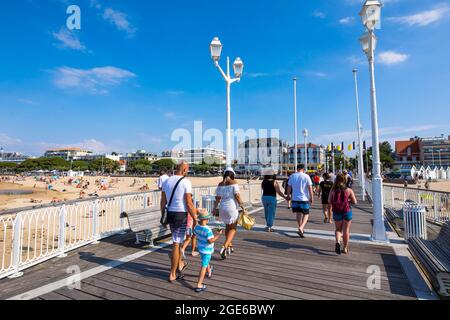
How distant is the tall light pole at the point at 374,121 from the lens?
546cm

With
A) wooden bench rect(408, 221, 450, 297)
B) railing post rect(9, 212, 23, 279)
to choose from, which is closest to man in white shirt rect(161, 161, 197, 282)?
railing post rect(9, 212, 23, 279)

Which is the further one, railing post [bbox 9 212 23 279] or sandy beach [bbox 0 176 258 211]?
sandy beach [bbox 0 176 258 211]

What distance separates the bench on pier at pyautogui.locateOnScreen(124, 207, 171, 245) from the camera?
16.6 ft

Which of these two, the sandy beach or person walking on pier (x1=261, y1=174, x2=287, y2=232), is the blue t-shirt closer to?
person walking on pier (x1=261, y1=174, x2=287, y2=232)

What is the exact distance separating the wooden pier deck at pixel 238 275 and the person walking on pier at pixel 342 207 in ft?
1.16

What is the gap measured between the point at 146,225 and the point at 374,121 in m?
5.96

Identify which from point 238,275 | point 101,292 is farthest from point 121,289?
point 238,275

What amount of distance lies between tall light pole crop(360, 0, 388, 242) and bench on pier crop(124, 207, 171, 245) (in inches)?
196

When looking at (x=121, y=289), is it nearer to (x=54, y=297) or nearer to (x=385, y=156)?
(x=54, y=297)

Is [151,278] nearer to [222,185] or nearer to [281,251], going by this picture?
[222,185]

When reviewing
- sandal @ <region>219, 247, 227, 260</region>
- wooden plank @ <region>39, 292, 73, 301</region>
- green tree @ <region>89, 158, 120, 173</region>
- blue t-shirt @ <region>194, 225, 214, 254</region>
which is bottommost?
wooden plank @ <region>39, 292, 73, 301</region>

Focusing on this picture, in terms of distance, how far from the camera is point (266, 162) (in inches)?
3725

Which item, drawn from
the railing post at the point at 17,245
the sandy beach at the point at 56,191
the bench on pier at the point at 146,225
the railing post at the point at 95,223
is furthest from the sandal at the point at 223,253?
the sandy beach at the point at 56,191
